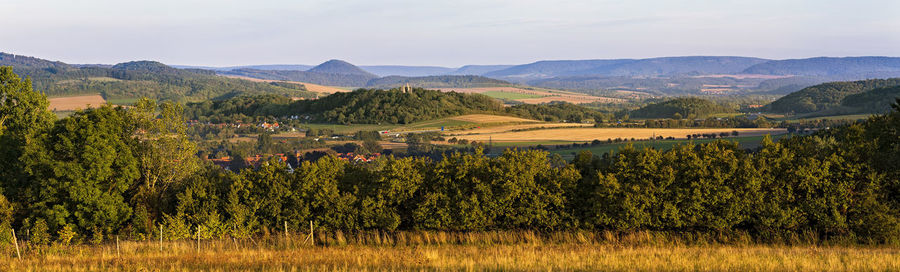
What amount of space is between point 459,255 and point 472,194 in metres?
4.69

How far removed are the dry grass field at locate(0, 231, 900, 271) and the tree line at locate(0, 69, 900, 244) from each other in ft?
2.28

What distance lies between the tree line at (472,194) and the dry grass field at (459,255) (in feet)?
2.28

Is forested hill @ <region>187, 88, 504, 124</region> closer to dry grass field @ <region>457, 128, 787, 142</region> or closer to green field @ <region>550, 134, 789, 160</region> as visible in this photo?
dry grass field @ <region>457, 128, 787, 142</region>

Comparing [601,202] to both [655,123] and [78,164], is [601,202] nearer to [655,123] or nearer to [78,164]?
[78,164]

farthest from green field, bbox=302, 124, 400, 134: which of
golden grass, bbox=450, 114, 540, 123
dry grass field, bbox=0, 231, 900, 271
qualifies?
dry grass field, bbox=0, 231, 900, 271

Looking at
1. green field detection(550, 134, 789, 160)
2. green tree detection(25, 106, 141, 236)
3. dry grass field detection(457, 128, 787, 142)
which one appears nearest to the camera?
green tree detection(25, 106, 141, 236)

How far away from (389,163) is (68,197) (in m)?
13.2

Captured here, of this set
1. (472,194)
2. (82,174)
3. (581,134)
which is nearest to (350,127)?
(581,134)

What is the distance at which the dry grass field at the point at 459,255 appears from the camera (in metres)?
17.9

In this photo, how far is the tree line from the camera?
24141 millimetres

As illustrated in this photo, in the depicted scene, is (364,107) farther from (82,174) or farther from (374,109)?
(82,174)

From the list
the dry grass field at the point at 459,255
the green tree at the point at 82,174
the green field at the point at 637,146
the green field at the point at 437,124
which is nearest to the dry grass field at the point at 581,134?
the green field at the point at 637,146

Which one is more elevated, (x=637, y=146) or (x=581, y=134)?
(x=637, y=146)

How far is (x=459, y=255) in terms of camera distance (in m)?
20.7
